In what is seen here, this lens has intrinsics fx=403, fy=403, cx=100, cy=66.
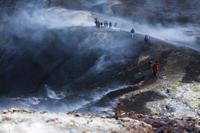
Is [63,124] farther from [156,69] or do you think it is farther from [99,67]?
[99,67]

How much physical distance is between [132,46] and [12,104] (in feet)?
48.8

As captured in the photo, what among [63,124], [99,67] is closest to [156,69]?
[99,67]

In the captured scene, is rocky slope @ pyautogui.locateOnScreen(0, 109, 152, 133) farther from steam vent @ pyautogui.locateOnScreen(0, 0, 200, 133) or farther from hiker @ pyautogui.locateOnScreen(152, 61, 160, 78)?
hiker @ pyautogui.locateOnScreen(152, 61, 160, 78)

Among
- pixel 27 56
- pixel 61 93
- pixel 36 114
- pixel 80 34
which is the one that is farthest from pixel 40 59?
pixel 36 114

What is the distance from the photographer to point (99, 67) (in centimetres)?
4256

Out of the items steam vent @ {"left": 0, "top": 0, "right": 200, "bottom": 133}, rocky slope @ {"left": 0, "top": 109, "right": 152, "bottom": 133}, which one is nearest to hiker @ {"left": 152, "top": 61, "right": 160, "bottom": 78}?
steam vent @ {"left": 0, "top": 0, "right": 200, "bottom": 133}

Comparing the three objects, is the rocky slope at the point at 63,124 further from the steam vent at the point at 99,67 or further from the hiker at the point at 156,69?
the hiker at the point at 156,69

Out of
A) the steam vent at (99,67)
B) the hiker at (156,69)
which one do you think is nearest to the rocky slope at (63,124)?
the steam vent at (99,67)

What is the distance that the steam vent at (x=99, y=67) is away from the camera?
18.5 metres

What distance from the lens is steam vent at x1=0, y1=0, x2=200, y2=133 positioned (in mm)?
18547

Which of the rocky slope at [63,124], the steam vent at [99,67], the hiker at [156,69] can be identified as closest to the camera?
the rocky slope at [63,124]

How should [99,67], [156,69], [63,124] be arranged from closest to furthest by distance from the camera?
[63,124]
[156,69]
[99,67]

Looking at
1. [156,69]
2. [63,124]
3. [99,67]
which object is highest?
[63,124]

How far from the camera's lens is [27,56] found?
50031 mm
